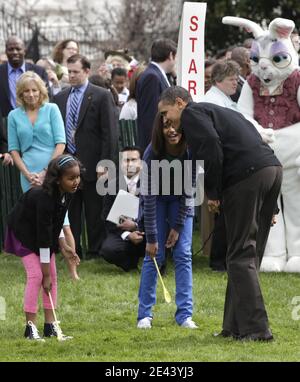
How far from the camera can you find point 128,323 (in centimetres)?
979

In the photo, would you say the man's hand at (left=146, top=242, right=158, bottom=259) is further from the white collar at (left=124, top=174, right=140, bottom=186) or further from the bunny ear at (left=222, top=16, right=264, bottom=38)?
the bunny ear at (left=222, top=16, right=264, bottom=38)

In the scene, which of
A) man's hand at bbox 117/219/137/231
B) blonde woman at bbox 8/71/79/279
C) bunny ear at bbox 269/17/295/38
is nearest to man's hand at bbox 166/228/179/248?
blonde woman at bbox 8/71/79/279

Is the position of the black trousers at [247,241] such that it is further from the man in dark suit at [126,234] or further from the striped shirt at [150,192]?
the man in dark suit at [126,234]

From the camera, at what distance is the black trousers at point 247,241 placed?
8766mm

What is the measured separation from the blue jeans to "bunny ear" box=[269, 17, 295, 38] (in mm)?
3143

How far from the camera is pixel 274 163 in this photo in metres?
8.85

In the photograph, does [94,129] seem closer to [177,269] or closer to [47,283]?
[177,269]

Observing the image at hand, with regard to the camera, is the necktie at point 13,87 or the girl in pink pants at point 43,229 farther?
the necktie at point 13,87

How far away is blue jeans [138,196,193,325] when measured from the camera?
9.54m

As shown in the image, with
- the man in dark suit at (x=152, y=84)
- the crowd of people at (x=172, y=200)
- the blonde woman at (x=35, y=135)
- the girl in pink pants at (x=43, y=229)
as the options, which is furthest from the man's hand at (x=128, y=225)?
the girl in pink pants at (x=43, y=229)

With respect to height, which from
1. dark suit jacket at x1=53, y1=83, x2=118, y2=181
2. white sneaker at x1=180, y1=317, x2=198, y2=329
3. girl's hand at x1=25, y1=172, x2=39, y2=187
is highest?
dark suit jacket at x1=53, y1=83, x2=118, y2=181

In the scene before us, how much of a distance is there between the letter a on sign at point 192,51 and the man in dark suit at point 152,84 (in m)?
0.15

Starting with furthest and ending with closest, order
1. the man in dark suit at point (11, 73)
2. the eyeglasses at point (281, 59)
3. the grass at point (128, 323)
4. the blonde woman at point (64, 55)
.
Answer: 1. the blonde woman at point (64, 55)
2. the man in dark suit at point (11, 73)
3. the eyeglasses at point (281, 59)
4. the grass at point (128, 323)

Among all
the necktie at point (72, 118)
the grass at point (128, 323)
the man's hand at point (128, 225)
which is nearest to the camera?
the grass at point (128, 323)
